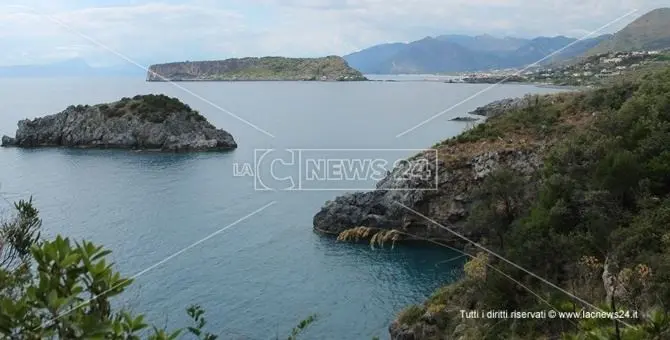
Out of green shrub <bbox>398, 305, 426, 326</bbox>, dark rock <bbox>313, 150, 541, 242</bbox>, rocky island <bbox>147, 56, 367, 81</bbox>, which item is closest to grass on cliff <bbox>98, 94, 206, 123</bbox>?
dark rock <bbox>313, 150, 541, 242</bbox>

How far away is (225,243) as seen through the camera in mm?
28641

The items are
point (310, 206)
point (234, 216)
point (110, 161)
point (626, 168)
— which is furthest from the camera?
point (110, 161)

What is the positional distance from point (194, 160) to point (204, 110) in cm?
4900

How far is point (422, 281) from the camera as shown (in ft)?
81.7

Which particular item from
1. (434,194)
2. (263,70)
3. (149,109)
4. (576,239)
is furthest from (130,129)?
(263,70)

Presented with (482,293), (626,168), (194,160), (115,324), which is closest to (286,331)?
(482,293)

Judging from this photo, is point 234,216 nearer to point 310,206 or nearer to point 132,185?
point 310,206

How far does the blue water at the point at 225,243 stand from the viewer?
21.0 metres

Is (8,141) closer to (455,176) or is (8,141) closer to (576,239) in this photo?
(455,176)

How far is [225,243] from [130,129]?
36568 mm

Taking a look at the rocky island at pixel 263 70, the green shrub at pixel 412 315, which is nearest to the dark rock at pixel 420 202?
the green shrub at pixel 412 315

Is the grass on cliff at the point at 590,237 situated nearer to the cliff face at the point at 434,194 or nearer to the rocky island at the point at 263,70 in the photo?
the cliff face at the point at 434,194

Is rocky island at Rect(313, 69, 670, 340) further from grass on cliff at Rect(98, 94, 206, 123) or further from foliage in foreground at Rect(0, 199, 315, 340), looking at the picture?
grass on cliff at Rect(98, 94, 206, 123)

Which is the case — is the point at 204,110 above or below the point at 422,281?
above
